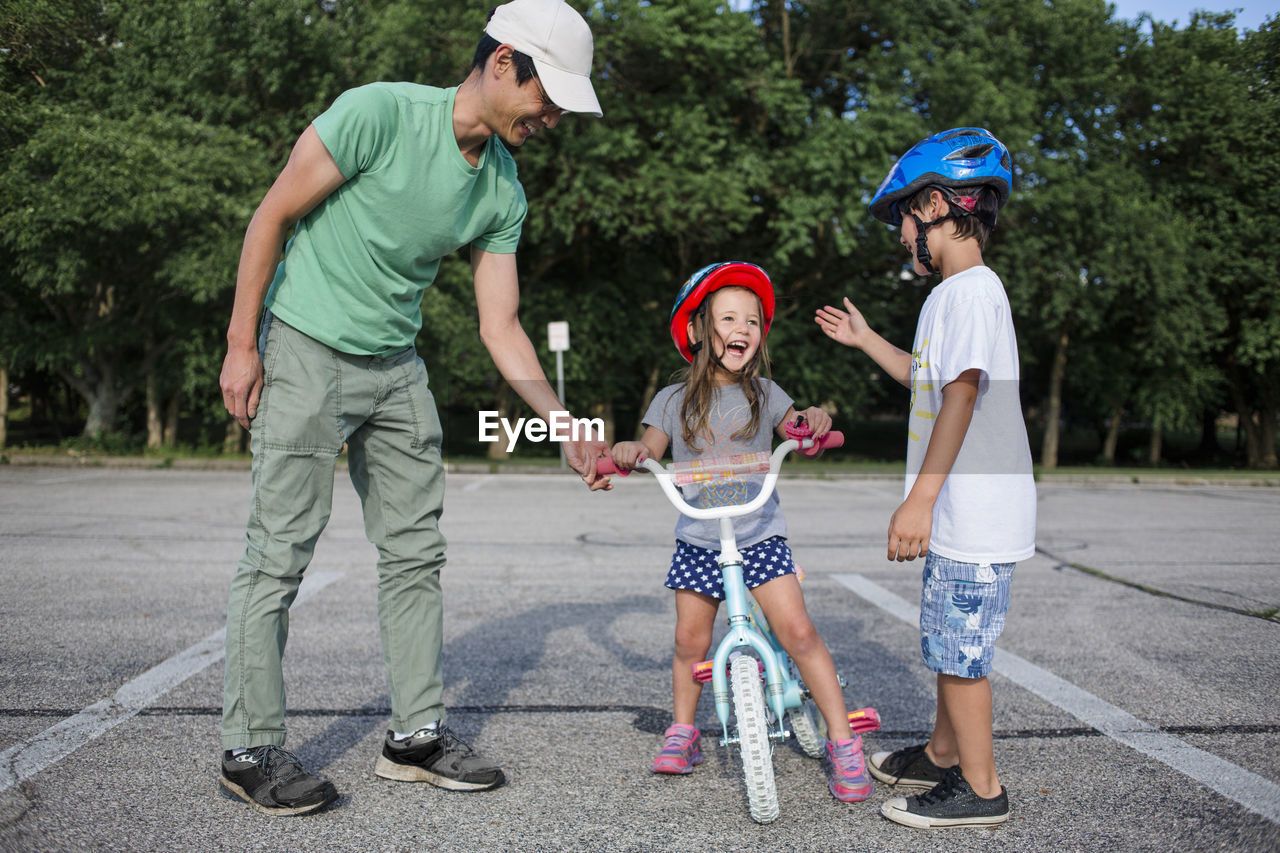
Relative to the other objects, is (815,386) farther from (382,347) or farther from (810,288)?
(382,347)

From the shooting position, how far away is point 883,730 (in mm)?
3611

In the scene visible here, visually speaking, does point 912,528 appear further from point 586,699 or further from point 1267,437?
point 1267,437

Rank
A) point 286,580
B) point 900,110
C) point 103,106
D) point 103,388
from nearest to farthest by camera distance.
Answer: point 286,580 < point 103,106 < point 103,388 < point 900,110

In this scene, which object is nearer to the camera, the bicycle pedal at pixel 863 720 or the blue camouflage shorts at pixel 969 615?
the blue camouflage shorts at pixel 969 615

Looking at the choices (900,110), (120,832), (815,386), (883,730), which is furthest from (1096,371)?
(120,832)

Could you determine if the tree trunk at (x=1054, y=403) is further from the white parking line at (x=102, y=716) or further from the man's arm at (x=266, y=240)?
the man's arm at (x=266, y=240)

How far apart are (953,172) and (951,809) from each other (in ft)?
5.78

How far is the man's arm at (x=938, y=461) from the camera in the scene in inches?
104

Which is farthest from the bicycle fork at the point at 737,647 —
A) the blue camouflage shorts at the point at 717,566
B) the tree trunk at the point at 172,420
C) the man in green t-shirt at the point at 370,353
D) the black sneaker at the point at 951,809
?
the tree trunk at the point at 172,420

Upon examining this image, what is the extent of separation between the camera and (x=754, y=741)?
272cm

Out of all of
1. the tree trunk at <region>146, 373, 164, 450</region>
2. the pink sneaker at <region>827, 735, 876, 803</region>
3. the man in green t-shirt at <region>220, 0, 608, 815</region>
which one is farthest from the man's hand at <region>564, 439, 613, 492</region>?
the tree trunk at <region>146, 373, 164, 450</region>

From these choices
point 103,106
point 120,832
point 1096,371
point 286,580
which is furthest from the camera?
point 1096,371

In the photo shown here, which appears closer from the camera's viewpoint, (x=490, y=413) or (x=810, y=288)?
(x=490, y=413)

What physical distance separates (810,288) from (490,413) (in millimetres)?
20709
